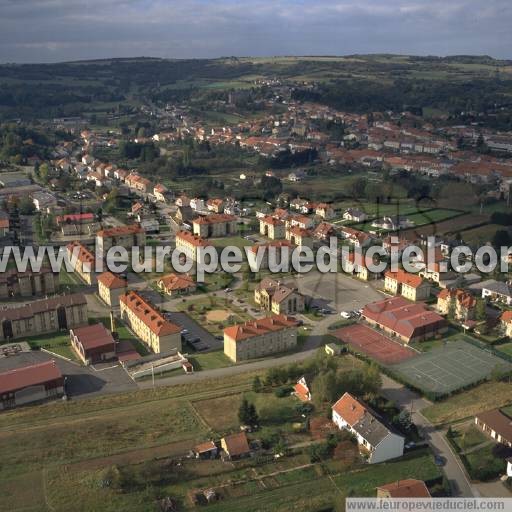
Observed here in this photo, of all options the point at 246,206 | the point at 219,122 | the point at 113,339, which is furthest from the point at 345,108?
the point at 113,339

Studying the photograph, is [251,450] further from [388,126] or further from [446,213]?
[388,126]

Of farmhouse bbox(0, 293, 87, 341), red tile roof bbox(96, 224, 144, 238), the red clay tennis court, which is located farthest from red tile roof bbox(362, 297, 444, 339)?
red tile roof bbox(96, 224, 144, 238)

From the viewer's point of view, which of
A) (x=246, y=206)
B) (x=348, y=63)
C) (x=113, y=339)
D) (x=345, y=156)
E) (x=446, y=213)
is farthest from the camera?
(x=348, y=63)

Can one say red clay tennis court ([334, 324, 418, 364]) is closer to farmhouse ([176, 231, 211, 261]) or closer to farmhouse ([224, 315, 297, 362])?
farmhouse ([224, 315, 297, 362])

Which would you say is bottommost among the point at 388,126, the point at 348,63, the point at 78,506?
the point at 78,506

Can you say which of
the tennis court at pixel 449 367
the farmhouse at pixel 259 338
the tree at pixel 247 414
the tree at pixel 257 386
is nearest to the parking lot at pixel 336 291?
the farmhouse at pixel 259 338

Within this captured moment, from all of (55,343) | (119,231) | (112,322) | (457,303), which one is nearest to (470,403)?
(457,303)

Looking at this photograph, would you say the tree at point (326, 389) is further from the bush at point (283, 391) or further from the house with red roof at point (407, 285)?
the house with red roof at point (407, 285)
